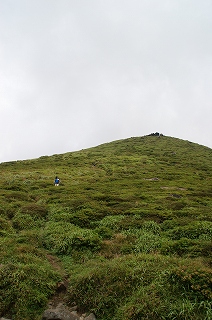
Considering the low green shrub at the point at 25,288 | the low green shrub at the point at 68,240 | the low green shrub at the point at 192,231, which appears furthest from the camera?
the low green shrub at the point at 192,231

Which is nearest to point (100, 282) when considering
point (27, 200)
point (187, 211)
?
point (187, 211)

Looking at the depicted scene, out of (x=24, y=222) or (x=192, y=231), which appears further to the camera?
(x=24, y=222)

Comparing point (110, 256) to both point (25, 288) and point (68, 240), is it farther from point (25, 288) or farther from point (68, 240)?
point (25, 288)

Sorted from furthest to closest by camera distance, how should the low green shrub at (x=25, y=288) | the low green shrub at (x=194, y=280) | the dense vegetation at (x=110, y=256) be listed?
the low green shrub at (x=25, y=288)
the dense vegetation at (x=110, y=256)
the low green shrub at (x=194, y=280)

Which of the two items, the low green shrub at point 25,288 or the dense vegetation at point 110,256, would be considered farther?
the low green shrub at point 25,288

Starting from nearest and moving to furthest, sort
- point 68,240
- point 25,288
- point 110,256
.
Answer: point 25,288, point 110,256, point 68,240

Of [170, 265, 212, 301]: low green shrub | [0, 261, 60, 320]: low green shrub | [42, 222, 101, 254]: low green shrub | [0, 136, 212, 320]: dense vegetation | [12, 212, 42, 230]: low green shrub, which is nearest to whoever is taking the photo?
[170, 265, 212, 301]: low green shrub

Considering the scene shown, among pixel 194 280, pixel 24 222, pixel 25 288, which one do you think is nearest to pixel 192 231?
pixel 194 280

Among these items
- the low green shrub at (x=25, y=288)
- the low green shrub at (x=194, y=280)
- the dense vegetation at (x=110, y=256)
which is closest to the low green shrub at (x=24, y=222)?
the dense vegetation at (x=110, y=256)

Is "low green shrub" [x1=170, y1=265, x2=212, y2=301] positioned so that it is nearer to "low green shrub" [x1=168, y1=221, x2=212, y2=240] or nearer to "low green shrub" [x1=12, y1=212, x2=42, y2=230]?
"low green shrub" [x1=168, y1=221, x2=212, y2=240]

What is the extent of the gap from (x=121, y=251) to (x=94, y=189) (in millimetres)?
23863

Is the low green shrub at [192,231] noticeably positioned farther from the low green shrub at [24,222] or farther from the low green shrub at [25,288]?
the low green shrub at [24,222]

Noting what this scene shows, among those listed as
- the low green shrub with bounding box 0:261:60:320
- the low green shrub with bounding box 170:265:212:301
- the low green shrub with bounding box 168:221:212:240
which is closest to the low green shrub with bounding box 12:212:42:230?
the low green shrub with bounding box 0:261:60:320

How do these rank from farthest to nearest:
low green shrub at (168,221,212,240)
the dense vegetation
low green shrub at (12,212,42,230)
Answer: low green shrub at (12,212,42,230) → low green shrub at (168,221,212,240) → the dense vegetation
